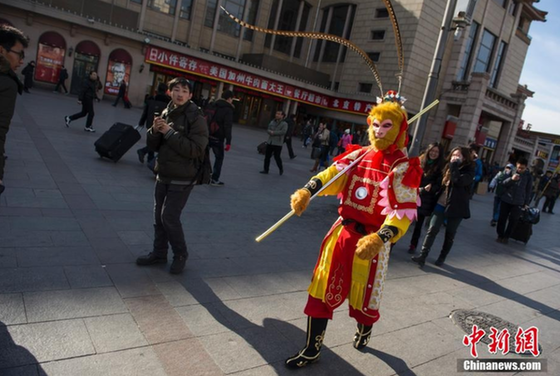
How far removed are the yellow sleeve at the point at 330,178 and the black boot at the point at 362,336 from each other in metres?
1.14

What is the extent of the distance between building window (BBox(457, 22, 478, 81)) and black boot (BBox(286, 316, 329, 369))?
33.2 metres

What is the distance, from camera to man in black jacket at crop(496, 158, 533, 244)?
885 cm

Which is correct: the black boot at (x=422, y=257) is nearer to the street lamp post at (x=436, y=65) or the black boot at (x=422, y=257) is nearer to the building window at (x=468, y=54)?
the street lamp post at (x=436, y=65)

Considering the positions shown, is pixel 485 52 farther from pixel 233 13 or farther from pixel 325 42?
pixel 233 13

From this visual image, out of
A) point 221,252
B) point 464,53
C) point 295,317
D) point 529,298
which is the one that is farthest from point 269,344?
point 464,53

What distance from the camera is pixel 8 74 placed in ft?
9.79

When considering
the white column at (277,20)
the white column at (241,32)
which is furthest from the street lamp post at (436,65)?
the white column at (277,20)

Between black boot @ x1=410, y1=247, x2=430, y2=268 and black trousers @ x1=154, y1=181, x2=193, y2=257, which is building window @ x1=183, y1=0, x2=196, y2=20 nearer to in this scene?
black boot @ x1=410, y1=247, x2=430, y2=268

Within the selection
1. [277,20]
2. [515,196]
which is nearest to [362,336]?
[515,196]

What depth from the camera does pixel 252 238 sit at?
587 centimetres

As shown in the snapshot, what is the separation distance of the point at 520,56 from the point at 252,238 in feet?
133

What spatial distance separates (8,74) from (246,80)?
27.2m

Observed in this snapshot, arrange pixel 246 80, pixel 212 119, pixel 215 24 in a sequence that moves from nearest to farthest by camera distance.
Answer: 1. pixel 212 119
2. pixel 246 80
3. pixel 215 24

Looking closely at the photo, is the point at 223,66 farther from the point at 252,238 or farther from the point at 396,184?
the point at 396,184
